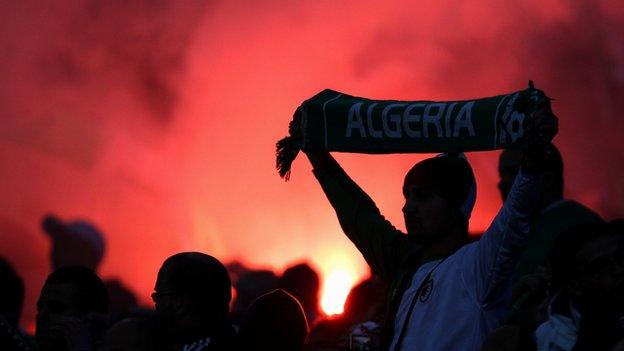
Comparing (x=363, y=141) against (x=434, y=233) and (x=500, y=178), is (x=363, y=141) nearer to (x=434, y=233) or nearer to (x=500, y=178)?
(x=434, y=233)

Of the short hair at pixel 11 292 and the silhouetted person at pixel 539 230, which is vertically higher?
the silhouetted person at pixel 539 230

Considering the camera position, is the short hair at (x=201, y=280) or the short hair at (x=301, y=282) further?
the short hair at (x=301, y=282)

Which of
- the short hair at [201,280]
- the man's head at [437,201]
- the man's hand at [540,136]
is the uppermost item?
A: the man's hand at [540,136]

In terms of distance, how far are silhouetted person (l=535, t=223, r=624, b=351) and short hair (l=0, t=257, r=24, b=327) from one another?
2.92m

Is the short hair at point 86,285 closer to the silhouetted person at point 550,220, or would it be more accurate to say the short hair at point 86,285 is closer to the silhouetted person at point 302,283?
the silhouetted person at point 302,283

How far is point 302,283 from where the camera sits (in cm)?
775

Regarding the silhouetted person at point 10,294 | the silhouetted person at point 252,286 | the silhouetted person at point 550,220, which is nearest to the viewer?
the silhouetted person at point 550,220

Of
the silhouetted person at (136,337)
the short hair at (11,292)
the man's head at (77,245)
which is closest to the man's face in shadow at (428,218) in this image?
the silhouetted person at (136,337)

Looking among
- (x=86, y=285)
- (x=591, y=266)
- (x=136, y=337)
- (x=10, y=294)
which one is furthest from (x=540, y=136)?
(x=10, y=294)

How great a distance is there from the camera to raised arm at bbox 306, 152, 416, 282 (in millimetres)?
5223

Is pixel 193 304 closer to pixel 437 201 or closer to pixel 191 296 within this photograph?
pixel 191 296

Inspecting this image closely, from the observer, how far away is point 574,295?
4207 mm

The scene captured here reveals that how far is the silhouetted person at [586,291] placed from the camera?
13.4 ft

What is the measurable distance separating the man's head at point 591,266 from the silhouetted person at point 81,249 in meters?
5.48
